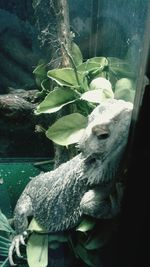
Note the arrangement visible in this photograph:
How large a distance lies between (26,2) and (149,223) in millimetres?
1042

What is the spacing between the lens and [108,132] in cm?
94

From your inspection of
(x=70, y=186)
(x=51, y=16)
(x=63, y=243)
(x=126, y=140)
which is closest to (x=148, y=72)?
(x=126, y=140)

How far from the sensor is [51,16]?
144 centimetres

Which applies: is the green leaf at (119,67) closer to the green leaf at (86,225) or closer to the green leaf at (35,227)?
the green leaf at (86,225)

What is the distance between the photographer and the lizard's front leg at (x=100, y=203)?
0.94m

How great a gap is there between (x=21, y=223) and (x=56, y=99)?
18.0 inches

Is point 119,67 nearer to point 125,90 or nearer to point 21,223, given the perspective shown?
point 125,90

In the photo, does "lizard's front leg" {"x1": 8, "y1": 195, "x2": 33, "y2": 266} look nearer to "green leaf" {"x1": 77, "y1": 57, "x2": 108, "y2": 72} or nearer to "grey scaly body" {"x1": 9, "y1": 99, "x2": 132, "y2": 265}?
"grey scaly body" {"x1": 9, "y1": 99, "x2": 132, "y2": 265}

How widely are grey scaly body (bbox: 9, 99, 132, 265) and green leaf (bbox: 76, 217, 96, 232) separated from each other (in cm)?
3

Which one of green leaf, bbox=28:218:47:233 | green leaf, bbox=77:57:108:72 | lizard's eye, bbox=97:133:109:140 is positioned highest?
green leaf, bbox=77:57:108:72

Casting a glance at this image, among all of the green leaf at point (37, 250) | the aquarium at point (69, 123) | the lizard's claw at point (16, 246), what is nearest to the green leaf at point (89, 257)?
the aquarium at point (69, 123)

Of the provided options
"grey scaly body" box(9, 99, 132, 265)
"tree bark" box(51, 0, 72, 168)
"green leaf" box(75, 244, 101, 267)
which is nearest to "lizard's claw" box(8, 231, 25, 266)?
"grey scaly body" box(9, 99, 132, 265)

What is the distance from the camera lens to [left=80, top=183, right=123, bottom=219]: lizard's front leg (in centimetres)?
94

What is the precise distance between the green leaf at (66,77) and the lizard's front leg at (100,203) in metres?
0.44
